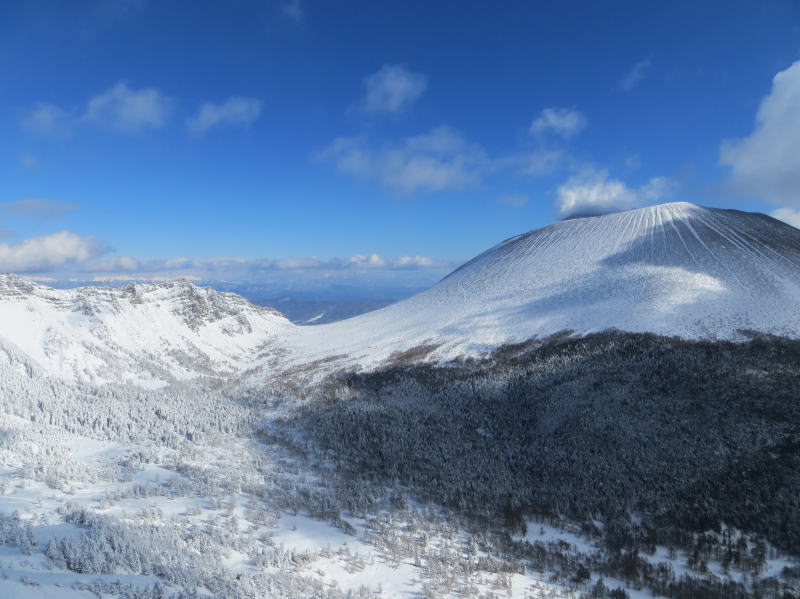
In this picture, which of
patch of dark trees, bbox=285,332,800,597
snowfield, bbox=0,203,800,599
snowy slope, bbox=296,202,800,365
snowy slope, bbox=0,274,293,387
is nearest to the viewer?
snowfield, bbox=0,203,800,599

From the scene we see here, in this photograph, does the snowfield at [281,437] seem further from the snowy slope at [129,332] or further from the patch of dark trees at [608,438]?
the patch of dark trees at [608,438]

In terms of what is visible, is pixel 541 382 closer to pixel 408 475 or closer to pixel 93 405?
pixel 408 475

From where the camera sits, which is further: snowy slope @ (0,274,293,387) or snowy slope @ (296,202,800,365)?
snowy slope @ (296,202,800,365)

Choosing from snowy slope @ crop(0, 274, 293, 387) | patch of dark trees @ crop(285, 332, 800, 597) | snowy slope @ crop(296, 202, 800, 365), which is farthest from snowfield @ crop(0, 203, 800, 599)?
patch of dark trees @ crop(285, 332, 800, 597)

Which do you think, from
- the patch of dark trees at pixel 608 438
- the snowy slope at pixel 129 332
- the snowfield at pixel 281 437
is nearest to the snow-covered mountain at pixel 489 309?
the snowy slope at pixel 129 332

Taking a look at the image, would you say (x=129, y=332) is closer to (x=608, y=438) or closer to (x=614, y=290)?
(x=608, y=438)

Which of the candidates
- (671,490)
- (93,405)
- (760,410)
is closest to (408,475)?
(671,490)

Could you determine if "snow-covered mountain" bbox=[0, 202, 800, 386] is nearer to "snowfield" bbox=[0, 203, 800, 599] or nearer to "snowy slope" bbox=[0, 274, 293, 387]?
"snowy slope" bbox=[0, 274, 293, 387]
